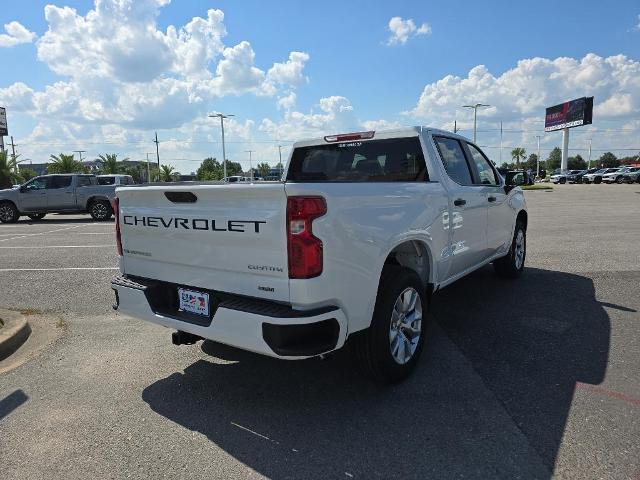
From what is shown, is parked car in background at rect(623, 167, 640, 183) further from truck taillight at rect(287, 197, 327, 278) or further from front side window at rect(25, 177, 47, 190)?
truck taillight at rect(287, 197, 327, 278)

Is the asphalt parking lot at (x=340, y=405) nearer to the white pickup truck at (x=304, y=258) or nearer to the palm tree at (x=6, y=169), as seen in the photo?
the white pickup truck at (x=304, y=258)

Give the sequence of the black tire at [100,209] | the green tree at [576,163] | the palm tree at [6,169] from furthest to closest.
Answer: the green tree at [576,163]
the palm tree at [6,169]
the black tire at [100,209]

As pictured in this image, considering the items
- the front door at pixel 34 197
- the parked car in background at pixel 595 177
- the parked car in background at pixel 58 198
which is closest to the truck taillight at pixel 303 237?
the parked car in background at pixel 58 198

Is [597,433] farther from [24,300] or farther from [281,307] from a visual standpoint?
[24,300]

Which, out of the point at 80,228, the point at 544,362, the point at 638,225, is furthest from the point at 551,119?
the point at 544,362

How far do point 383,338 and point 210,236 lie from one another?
1.38m

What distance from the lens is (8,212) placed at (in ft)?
60.3

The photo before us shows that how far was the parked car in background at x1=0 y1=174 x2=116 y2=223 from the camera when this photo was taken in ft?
59.1

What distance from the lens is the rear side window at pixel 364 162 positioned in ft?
14.9

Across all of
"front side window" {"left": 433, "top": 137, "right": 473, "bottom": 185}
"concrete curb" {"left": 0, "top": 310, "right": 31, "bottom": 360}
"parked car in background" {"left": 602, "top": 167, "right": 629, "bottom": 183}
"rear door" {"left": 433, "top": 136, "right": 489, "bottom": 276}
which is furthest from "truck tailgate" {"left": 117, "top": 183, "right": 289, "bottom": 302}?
"parked car in background" {"left": 602, "top": 167, "right": 629, "bottom": 183}

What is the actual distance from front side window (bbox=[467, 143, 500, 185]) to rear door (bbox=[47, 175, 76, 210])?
16.9m

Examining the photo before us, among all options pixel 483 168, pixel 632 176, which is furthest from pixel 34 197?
pixel 632 176

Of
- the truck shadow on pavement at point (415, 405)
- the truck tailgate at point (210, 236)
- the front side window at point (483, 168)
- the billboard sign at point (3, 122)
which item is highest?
the billboard sign at point (3, 122)

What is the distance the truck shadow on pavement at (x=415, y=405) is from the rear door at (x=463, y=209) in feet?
2.45
